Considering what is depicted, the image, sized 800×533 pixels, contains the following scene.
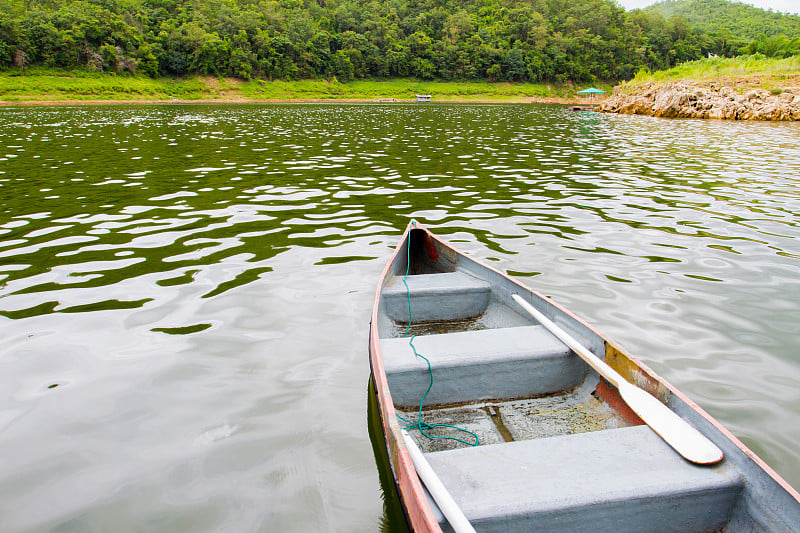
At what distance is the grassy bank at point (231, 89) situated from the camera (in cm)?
5675

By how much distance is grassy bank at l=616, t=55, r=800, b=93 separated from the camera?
35281mm

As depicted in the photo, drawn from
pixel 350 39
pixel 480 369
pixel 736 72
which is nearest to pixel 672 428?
pixel 480 369

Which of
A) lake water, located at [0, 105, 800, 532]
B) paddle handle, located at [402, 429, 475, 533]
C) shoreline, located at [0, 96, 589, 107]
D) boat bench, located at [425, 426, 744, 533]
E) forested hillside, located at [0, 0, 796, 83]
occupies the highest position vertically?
forested hillside, located at [0, 0, 796, 83]

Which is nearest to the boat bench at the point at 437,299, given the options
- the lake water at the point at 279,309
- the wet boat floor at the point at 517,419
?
the lake water at the point at 279,309

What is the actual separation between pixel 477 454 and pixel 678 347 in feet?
9.82

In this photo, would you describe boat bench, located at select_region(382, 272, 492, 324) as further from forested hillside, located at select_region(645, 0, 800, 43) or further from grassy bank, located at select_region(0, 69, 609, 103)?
forested hillside, located at select_region(645, 0, 800, 43)

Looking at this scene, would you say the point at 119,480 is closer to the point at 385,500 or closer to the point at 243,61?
the point at 385,500

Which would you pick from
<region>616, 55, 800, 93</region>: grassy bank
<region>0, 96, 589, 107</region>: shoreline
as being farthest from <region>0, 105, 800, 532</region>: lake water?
<region>0, 96, 589, 107</region>: shoreline

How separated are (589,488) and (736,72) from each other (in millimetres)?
49229

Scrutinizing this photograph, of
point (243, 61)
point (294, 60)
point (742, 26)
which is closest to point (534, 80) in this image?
point (294, 60)

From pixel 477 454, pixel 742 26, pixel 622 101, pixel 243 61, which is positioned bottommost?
pixel 477 454

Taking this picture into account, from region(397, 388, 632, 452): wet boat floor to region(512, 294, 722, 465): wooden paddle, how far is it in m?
0.32

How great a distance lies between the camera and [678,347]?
4500 mm

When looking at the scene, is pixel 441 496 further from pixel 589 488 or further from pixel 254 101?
pixel 254 101
